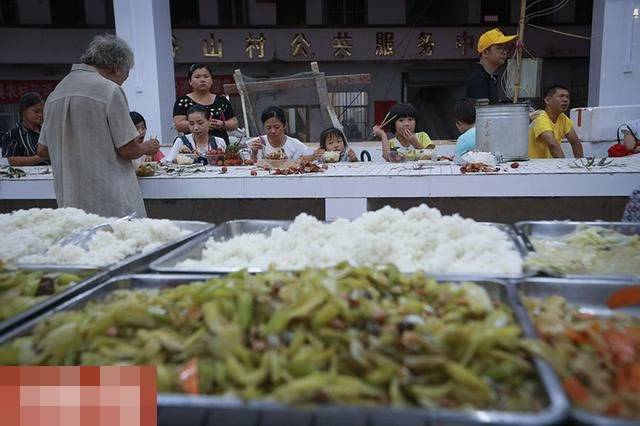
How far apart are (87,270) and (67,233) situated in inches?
23.9

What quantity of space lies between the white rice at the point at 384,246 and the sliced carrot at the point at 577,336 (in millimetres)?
424

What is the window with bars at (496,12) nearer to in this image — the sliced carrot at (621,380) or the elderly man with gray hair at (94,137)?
the elderly man with gray hair at (94,137)

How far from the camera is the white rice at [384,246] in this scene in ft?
5.68

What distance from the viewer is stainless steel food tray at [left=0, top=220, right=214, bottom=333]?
1.39m

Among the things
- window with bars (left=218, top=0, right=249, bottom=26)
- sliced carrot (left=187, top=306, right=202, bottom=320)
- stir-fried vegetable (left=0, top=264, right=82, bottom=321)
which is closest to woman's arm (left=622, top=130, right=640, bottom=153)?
sliced carrot (left=187, top=306, right=202, bottom=320)

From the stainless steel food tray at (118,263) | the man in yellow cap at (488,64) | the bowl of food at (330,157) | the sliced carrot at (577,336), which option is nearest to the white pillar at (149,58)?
the bowl of food at (330,157)

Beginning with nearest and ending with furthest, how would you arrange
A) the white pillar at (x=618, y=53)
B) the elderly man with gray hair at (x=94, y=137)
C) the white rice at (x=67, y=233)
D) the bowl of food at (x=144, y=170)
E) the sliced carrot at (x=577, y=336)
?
the sliced carrot at (x=577, y=336)
the white rice at (x=67, y=233)
the elderly man with gray hair at (x=94, y=137)
the bowl of food at (x=144, y=170)
the white pillar at (x=618, y=53)

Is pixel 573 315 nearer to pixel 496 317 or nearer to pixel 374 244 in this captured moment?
pixel 496 317

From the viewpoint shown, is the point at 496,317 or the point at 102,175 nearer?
the point at 496,317

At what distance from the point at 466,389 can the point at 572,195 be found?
9.15 ft

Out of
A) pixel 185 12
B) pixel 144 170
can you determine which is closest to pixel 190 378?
pixel 144 170

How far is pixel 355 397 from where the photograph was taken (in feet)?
3.23

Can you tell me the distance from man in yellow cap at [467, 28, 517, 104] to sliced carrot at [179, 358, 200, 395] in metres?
4.53

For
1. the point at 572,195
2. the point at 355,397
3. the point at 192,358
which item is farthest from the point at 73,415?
the point at 572,195
